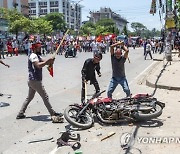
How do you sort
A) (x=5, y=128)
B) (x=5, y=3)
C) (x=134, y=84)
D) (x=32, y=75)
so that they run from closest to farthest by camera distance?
(x=5, y=128)
(x=32, y=75)
(x=134, y=84)
(x=5, y=3)

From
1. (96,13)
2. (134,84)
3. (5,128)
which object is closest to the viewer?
(5,128)

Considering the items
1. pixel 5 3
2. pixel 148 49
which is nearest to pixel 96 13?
pixel 5 3

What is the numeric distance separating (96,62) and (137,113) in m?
2.01

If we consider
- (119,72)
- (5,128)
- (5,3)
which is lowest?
(5,128)

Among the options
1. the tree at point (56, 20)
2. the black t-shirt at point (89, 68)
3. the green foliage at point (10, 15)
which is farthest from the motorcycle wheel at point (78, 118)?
the tree at point (56, 20)

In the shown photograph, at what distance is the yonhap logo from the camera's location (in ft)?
19.6

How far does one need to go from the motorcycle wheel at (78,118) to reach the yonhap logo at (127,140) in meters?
0.80

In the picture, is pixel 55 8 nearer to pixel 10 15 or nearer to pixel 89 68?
pixel 10 15

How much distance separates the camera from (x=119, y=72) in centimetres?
883

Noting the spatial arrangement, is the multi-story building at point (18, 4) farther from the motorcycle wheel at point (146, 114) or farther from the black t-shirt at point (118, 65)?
the motorcycle wheel at point (146, 114)

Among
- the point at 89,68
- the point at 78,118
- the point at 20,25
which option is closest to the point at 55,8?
the point at 20,25

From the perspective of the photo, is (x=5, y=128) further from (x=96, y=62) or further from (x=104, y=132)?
(x=96, y=62)

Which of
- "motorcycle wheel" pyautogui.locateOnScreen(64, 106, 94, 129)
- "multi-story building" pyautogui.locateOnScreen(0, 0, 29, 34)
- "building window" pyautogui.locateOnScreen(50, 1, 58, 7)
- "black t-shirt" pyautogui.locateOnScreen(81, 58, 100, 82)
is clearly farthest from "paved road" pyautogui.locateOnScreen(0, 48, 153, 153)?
"building window" pyautogui.locateOnScreen(50, 1, 58, 7)

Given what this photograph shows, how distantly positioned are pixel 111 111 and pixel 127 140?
106 centimetres
